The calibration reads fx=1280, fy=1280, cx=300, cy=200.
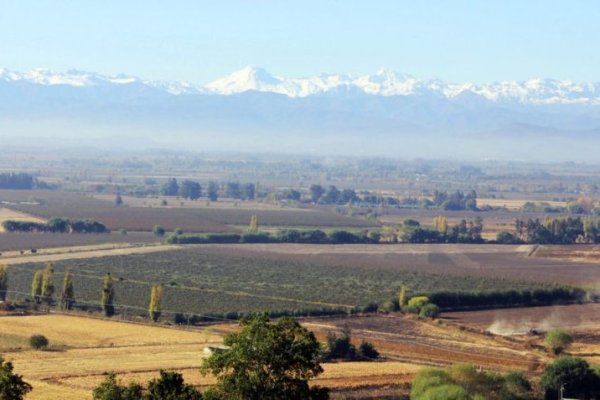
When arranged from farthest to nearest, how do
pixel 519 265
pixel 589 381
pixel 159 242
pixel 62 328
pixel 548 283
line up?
1. pixel 159 242
2. pixel 519 265
3. pixel 548 283
4. pixel 62 328
5. pixel 589 381

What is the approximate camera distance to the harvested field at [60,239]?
258ft

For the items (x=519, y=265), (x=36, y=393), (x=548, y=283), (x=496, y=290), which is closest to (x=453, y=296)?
(x=496, y=290)

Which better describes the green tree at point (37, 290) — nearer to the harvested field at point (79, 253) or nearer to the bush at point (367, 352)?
the harvested field at point (79, 253)

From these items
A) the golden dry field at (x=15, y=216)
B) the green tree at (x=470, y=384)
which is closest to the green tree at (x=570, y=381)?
the green tree at (x=470, y=384)

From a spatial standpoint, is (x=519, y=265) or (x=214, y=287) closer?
(x=214, y=287)

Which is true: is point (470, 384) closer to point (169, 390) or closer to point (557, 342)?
point (557, 342)

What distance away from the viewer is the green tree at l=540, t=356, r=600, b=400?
119 ft

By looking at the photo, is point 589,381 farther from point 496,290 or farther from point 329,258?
point 329,258

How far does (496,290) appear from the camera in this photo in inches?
2386

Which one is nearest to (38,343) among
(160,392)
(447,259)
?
(160,392)

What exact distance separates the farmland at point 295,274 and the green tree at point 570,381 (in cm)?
1919

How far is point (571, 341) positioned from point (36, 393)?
22.1 m

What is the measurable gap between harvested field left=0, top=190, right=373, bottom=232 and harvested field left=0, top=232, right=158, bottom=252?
18.1ft

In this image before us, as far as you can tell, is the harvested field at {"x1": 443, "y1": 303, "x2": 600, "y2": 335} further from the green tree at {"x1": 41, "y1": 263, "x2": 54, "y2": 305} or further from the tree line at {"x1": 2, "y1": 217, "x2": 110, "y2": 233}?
the tree line at {"x1": 2, "y1": 217, "x2": 110, "y2": 233}
